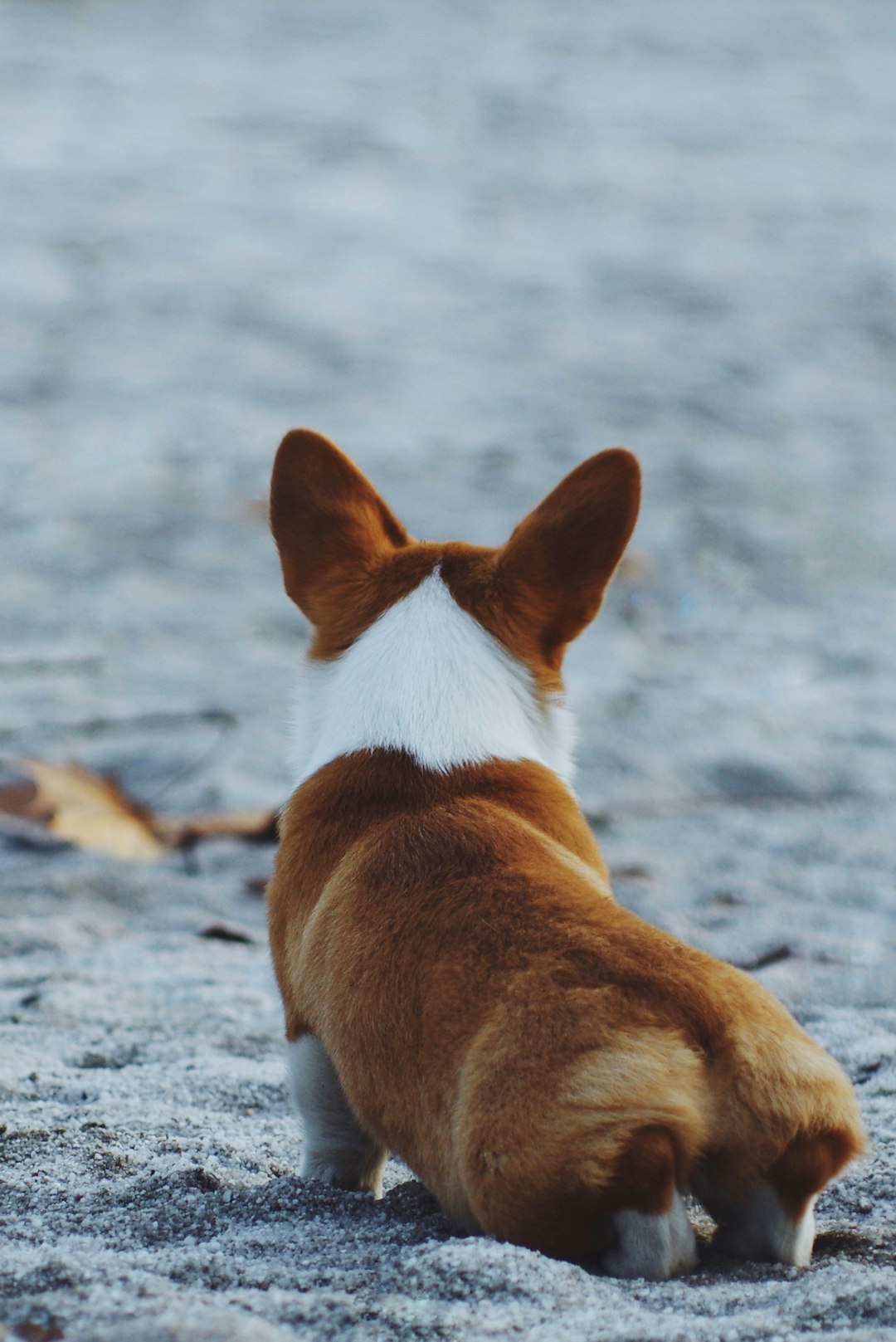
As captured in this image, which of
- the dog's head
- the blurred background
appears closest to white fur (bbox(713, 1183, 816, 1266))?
the dog's head

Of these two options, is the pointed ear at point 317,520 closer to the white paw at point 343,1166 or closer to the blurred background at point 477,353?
the white paw at point 343,1166

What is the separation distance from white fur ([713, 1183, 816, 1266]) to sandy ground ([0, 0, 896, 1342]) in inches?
1.4

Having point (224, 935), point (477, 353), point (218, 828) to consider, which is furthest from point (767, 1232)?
point (477, 353)

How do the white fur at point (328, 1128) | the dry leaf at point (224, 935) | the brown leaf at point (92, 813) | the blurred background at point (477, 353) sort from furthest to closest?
the blurred background at point (477, 353)
the brown leaf at point (92, 813)
the dry leaf at point (224, 935)
the white fur at point (328, 1128)

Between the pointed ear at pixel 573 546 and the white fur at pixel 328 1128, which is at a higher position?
the pointed ear at pixel 573 546

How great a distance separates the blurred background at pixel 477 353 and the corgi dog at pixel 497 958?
176 cm

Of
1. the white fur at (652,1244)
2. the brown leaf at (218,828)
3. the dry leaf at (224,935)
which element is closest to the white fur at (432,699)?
the white fur at (652,1244)

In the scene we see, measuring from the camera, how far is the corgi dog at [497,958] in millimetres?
1794

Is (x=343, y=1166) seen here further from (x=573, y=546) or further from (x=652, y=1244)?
(x=573, y=546)

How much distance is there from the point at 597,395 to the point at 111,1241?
7.64 meters

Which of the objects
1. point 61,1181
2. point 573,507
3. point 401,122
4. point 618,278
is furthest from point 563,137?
point 61,1181

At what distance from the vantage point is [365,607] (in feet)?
8.85

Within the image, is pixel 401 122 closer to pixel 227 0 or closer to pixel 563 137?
pixel 563 137

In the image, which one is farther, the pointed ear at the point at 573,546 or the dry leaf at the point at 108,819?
the dry leaf at the point at 108,819
